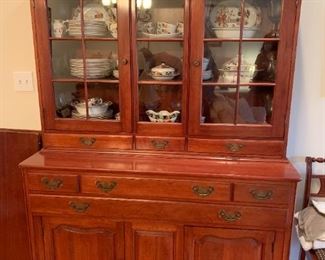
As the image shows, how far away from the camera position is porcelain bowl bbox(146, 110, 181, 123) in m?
1.60

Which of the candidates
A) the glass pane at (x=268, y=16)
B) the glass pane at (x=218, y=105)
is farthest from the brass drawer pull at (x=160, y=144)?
the glass pane at (x=268, y=16)

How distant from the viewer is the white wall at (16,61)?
5.98ft

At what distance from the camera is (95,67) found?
1589 mm

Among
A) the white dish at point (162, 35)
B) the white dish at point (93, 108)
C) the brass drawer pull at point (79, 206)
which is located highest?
the white dish at point (162, 35)

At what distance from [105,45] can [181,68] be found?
38 centimetres

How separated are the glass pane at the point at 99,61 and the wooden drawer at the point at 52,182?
498mm

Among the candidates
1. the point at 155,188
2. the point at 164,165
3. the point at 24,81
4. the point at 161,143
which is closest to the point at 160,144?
the point at 161,143

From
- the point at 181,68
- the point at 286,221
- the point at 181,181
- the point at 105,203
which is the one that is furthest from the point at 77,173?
the point at 286,221

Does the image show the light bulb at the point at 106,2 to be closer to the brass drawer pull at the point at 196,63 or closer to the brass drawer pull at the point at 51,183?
the brass drawer pull at the point at 196,63

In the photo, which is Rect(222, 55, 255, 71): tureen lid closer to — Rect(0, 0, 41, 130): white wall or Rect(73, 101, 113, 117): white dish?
Rect(73, 101, 113, 117): white dish

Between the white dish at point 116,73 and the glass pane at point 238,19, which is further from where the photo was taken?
the white dish at point 116,73

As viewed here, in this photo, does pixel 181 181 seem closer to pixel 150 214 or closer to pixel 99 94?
pixel 150 214

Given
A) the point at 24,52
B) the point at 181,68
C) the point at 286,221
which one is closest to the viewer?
the point at 286,221

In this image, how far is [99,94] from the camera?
5.37 ft
